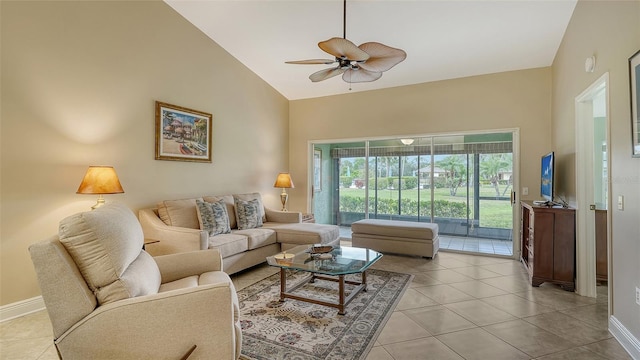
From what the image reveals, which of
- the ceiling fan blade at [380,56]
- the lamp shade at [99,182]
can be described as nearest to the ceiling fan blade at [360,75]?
the ceiling fan blade at [380,56]

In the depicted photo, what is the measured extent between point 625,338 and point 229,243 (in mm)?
3606

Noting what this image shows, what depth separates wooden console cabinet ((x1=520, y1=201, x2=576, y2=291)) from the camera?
3.29m

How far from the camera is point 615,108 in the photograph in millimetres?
2438

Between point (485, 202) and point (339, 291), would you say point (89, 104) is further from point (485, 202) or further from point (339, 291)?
point (485, 202)

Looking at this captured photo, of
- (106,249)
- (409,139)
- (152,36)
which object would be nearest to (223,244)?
(106,249)

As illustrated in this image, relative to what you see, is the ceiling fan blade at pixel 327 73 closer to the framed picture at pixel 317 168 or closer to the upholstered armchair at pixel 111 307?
the upholstered armchair at pixel 111 307

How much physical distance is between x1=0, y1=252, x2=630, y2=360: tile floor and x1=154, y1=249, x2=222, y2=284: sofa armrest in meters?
0.88

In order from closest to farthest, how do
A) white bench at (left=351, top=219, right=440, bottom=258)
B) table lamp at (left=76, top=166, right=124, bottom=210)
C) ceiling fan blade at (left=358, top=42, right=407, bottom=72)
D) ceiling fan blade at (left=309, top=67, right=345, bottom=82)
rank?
1. ceiling fan blade at (left=358, top=42, right=407, bottom=72)
2. table lamp at (left=76, top=166, right=124, bottom=210)
3. ceiling fan blade at (left=309, top=67, right=345, bottom=82)
4. white bench at (left=351, top=219, right=440, bottom=258)

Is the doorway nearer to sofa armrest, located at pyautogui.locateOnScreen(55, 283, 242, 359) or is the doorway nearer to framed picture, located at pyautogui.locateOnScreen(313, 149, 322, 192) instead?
sofa armrest, located at pyautogui.locateOnScreen(55, 283, 242, 359)

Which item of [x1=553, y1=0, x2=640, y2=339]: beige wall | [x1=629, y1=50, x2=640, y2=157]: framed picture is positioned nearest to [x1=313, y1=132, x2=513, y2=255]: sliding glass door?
[x1=553, y1=0, x2=640, y2=339]: beige wall

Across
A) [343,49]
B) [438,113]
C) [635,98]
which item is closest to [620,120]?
[635,98]

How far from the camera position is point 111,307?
1.44 m

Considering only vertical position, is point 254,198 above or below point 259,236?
above

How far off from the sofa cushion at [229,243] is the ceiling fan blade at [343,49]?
2394 millimetres
